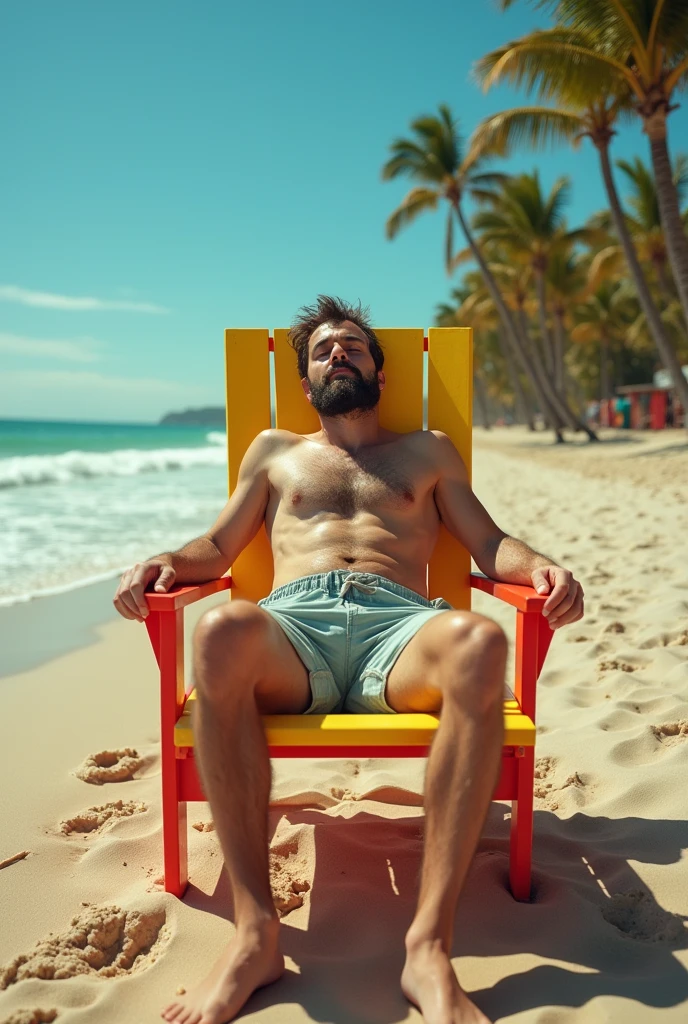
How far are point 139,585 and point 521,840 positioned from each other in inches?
41.1

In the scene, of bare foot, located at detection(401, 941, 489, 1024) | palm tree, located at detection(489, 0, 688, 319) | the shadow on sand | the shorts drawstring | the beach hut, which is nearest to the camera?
bare foot, located at detection(401, 941, 489, 1024)

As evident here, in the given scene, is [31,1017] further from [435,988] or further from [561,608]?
[561,608]

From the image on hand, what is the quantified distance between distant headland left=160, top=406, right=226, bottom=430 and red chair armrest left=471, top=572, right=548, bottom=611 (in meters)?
103

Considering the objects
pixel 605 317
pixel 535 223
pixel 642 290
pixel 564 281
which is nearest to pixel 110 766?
pixel 642 290

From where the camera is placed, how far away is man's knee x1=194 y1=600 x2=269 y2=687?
1553mm

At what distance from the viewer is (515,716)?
169 cm

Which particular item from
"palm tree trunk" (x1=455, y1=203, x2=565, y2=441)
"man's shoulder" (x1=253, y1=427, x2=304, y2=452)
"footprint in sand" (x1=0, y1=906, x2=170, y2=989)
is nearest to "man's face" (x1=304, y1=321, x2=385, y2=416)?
"man's shoulder" (x1=253, y1=427, x2=304, y2=452)

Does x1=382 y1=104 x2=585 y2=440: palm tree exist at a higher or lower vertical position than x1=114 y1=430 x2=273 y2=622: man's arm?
higher

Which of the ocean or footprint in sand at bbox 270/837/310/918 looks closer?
footprint in sand at bbox 270/837/310/918

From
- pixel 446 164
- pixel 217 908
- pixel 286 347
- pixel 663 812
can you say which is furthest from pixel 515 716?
pixel 446 164

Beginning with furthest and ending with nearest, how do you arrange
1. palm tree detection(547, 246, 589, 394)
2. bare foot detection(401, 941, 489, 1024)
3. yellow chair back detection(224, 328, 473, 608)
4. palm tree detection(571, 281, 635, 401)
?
1. palm tree detection(571, 281, 635, 401)
2. palm tree detection(547, 246, 589, 394)
3. yellow chair back detection(224, 328, 473, 608)
4. bare foot detection(401, 941, 489, 1024)

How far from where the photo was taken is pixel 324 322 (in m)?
2.55

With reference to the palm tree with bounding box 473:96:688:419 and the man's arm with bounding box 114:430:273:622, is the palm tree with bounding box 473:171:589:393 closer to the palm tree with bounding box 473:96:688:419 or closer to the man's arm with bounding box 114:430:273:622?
the palm tree with bounding box 473:96:688:419

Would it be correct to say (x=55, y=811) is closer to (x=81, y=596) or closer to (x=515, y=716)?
(x=515, y=716)
